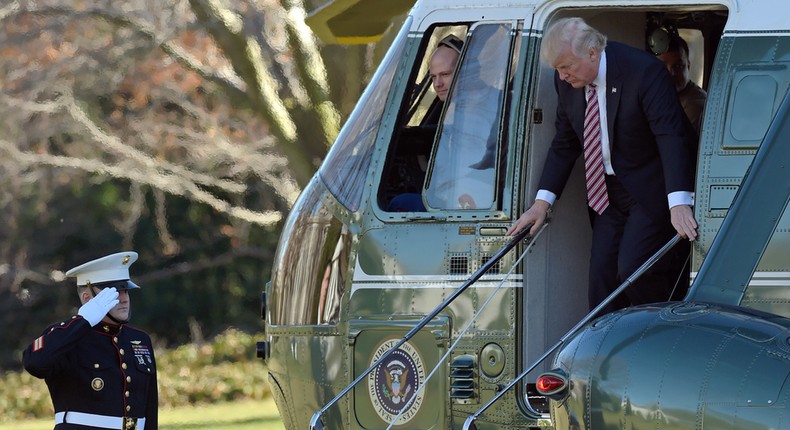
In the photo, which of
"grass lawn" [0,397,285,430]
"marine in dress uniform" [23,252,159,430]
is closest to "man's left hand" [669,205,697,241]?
"marine in dress uniform" [23,252,159,430]

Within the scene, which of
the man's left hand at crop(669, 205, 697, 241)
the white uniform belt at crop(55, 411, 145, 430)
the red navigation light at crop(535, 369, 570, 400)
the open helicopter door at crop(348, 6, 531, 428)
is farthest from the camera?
the white uniform belt at crop(55, 411, 145, 430)

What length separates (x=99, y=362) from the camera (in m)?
7.56

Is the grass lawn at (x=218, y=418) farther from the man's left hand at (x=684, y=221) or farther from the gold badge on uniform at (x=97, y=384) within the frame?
the man's left hand at (x=684, y=221)

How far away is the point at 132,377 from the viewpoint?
7668 mm

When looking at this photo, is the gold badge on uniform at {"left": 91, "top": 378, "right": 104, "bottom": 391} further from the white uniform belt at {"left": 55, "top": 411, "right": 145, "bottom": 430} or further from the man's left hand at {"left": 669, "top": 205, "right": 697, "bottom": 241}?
the man's left hand at {"left": 669, "top": 205, "right": 697, "bottom": 241}

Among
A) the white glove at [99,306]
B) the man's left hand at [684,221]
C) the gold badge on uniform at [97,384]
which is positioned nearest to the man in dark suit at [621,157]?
the man's left hand at [684,221]

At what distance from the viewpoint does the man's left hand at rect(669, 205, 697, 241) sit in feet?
21.0

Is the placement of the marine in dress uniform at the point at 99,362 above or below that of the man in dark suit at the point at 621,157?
below

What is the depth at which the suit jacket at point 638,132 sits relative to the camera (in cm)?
655

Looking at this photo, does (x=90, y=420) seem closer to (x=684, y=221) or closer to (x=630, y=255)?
(x=630, y=255)

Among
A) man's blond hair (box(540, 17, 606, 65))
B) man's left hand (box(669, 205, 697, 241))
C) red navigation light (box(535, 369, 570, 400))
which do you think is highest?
man's blond hair (box(540, 17, 606, 65))

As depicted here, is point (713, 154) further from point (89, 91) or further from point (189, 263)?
point (189, 263)

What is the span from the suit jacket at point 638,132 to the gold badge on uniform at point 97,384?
7.78ft

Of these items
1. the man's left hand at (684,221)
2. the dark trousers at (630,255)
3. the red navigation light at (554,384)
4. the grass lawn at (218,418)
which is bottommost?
the grass lawn at (218,418)
